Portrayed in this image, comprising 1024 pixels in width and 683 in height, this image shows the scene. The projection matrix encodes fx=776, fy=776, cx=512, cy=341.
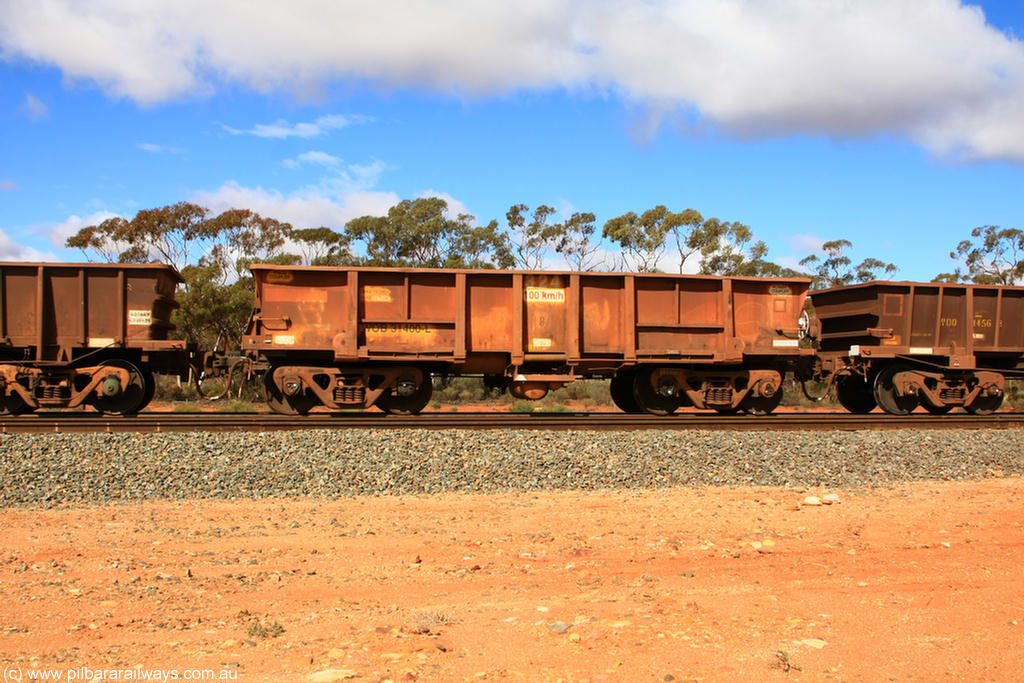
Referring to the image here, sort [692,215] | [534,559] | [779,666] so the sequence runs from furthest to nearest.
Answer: [692,215]
[534,559]
[779,666]

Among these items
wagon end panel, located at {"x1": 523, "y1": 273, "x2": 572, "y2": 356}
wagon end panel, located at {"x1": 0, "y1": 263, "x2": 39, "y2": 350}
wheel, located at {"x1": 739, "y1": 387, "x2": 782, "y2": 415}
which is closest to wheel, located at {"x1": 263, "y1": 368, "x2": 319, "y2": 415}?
wagon end panel, located at {"x1": 0, "y1": 263, "x2": 39, "y2": 350}

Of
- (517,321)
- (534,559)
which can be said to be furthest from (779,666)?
(517,321)

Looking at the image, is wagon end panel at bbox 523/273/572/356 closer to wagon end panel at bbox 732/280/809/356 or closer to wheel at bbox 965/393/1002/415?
wagon end panel at bbox 732/280/809/356

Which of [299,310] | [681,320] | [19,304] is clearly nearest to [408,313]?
[299,310]

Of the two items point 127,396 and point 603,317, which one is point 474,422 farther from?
point 127,396

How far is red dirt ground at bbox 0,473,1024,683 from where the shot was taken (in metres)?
3.99

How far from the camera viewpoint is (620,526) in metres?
6.95

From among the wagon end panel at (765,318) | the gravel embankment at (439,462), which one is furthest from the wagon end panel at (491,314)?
the wagon end panel at (765,318)

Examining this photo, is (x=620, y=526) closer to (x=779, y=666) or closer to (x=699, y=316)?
(x=779, y=666)

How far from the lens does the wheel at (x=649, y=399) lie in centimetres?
1398

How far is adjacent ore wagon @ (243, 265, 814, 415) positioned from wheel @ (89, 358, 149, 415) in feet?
6.48

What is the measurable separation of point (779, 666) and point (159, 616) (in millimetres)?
3539

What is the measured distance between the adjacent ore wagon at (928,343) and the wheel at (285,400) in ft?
31.5

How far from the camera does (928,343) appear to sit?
15.1 metres
